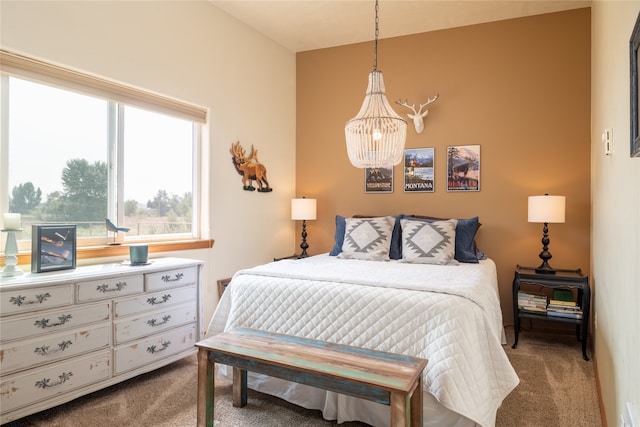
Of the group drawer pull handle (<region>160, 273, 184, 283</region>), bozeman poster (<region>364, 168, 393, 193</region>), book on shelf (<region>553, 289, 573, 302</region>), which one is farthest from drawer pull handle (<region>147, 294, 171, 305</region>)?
book on shelf (<region>553, 289, 573, 302</region>)

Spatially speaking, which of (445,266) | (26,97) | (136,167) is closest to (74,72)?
(26,97)

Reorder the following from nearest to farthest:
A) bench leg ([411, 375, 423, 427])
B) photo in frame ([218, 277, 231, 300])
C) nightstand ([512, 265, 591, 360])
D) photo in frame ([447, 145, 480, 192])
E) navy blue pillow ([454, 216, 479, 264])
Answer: bench leg ([411, 375, 423, 427])
nightstand ([512, 265, 591, 360])
navy blue pillow ([454, 216, 479, 264])
photo in frame ([218, 277, 231, 300])
photo in frame ([447, 145, 480, 192])

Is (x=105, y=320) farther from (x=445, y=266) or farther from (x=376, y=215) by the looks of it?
(x=376, y=215)

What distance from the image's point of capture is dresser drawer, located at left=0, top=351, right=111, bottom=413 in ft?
6.18

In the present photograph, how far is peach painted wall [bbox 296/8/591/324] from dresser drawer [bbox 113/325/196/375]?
230 centimetres

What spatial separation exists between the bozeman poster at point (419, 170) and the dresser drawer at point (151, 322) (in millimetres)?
2513

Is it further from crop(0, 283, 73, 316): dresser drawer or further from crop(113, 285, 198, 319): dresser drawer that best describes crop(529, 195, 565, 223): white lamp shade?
crop(0, 283, 73, 316): dresser drawer

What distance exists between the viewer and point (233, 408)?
87.8 inches

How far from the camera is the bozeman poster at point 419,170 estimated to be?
13.4 ft

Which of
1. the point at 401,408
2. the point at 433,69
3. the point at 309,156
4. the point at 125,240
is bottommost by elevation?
the point at 401,408

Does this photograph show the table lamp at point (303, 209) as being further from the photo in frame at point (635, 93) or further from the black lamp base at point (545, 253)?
the photo in frame at point (635, 93)

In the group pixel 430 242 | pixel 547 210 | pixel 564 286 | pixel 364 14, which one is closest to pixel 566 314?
pixel 564 286

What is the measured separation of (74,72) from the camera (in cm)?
252

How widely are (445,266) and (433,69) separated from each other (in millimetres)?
2131
